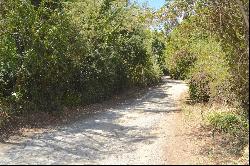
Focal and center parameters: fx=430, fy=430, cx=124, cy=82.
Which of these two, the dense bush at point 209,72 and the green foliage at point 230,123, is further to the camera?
the dense bush at point 209,72

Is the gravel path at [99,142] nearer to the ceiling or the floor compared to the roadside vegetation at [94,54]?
nearer to the floor

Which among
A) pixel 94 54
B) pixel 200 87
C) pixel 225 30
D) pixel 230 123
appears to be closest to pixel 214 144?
pixel 230 123

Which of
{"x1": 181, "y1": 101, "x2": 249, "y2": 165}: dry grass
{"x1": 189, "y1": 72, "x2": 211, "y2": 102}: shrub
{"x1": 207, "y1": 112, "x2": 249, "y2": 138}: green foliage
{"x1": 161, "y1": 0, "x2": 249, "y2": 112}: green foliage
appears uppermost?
{"x1": 161, "y1": 0, "x2": 249, "y2": 112}: green foliage

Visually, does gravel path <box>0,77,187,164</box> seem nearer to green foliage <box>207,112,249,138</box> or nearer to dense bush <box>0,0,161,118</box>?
green foliage <box>207,112,249,138</box>

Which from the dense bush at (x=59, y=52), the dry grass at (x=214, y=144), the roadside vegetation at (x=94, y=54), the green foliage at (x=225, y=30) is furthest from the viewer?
the dense bush at (x=59, y=52)

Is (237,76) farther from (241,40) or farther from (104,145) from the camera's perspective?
(104,145)

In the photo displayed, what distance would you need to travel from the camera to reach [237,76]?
15289mm

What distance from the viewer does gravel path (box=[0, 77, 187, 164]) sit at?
12.2 metres

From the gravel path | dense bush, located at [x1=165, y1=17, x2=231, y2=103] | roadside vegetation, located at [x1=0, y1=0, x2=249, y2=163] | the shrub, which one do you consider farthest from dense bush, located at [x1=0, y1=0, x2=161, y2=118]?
the shrub

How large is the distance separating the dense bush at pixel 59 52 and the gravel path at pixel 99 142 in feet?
7.99

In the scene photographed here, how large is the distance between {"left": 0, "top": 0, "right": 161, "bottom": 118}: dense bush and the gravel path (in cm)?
243

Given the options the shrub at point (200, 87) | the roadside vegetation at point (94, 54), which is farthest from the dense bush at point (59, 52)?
the shrub at point (200, 87)

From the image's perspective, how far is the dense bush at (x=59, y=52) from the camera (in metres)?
18.6

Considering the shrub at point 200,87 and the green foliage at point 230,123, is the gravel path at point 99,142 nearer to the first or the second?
the green foliage at point 230,123
